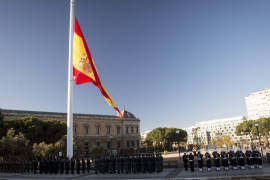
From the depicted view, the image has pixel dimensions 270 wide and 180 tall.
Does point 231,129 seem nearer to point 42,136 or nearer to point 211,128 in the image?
point 211,128

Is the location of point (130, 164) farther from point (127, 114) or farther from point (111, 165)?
point (127, 114)

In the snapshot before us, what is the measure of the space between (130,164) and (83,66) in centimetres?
891

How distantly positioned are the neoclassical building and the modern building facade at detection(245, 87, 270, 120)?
8719 centimetres

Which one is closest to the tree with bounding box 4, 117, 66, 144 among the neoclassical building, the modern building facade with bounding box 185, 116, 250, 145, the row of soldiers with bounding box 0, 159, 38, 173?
the neoclassical building

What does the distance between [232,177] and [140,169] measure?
639 centimetres

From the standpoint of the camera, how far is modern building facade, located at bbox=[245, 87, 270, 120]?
419 ft

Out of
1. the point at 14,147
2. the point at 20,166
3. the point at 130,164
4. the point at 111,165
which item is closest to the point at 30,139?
A: the point at 14,147

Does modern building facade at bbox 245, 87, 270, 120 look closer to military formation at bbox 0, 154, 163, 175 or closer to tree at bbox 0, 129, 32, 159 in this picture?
tree at bbox 0, 129, 32, 159

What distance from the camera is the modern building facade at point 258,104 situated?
12775cm

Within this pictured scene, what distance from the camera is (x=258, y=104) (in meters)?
133

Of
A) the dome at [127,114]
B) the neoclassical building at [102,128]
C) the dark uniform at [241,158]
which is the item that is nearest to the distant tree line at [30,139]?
the neoclassical building at [102,128]

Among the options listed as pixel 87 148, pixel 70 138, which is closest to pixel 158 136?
pixel 87 148

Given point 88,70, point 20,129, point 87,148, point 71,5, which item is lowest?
point 87,148

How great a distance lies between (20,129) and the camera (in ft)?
124
